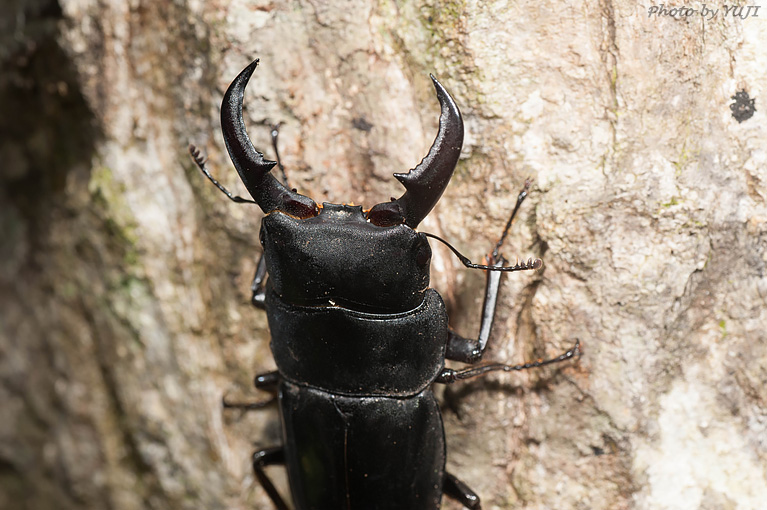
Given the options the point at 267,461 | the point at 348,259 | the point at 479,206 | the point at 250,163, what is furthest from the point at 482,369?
the point at 250,163

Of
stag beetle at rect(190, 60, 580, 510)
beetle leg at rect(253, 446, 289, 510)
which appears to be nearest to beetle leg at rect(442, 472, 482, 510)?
stag beetle at rect(190, 60, 580, 510)

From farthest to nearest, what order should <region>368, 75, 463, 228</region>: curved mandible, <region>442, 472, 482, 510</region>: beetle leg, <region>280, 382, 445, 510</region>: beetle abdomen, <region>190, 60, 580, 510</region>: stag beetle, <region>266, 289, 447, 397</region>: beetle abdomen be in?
<region>442, 472, 482, 510</region>: beetle leg < <region>280, 382, 445, 510</region>: beetle abdomen < <region>266, 289, 447, 397</region>: beetle abdomen < <region>190, 60, 580, 510</region>: stag beetle < <region>368, 75, 463, 228</region>: curved mandible

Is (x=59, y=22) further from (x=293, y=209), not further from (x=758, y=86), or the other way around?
(x=758, y=86)

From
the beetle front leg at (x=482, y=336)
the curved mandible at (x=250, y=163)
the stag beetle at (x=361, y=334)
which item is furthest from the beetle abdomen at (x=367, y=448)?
the curved mandible at (x=250, y=163)

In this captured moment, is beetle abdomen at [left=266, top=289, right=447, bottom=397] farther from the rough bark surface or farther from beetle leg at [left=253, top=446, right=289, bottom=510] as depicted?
beetle leg at [left=253, top=446, right=289, bottom=510]

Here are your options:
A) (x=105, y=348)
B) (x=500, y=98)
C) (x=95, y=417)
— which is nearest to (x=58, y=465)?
(x=95, y=417)

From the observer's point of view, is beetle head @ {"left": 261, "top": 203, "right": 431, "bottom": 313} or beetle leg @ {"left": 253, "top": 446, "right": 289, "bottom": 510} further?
beetle leg @ {"left": 253, "top": 446, "right": 289, "bottom": 510}

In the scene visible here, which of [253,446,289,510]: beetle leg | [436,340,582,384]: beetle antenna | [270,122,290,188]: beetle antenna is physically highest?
[270,122,290,188]: beetle antenna
